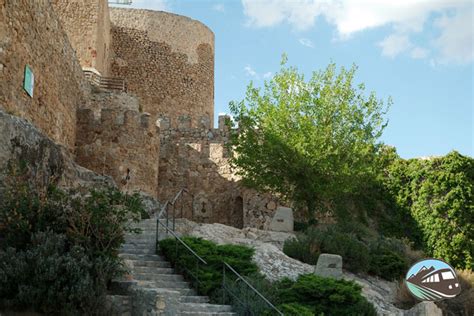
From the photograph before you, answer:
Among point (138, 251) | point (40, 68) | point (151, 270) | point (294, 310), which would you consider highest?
point (40, 68)

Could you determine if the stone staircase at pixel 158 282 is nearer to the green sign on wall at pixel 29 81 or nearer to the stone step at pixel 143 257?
the stone step at pixel 143 257

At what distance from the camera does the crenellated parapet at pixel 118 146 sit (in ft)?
63.9

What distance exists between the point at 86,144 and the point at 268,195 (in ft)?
20.4

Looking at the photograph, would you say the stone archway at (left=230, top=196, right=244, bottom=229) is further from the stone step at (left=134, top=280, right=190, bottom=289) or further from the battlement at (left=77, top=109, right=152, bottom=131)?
the stone step at (left=134, top=280, right=190, bottom=289)

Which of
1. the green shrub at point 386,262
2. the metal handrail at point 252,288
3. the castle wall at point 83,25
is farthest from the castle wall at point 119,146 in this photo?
the metal handrail at point 252,288

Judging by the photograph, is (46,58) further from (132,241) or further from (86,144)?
(132,241)

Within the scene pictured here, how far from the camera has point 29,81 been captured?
14398 mm

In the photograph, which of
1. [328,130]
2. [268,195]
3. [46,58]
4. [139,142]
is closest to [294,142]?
[328,130]

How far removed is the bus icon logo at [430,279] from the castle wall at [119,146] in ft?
39.3

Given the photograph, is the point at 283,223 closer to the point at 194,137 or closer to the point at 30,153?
the point at 30,153

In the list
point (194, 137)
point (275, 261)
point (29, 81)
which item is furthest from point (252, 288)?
point (194, 137)

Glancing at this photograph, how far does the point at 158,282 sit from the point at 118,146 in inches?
351

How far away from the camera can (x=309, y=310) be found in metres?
11.0

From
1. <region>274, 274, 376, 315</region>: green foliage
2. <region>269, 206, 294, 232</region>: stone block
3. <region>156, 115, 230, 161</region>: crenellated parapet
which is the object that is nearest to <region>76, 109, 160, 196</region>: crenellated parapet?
<region>269, 206, 294, 232</region>: stone block
